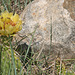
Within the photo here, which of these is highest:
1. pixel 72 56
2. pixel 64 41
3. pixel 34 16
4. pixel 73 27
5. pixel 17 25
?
pixel 17 25

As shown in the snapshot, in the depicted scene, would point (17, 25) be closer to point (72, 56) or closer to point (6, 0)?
point (72, 56)

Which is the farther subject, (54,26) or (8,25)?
(54,26)

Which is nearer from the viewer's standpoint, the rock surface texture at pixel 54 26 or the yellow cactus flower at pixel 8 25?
the yellow cactus flower at pixel 8 25

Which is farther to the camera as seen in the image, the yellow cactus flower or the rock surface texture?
the rock surface texture

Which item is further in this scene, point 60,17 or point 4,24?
point 60,17

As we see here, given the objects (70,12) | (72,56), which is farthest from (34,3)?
(72,56)

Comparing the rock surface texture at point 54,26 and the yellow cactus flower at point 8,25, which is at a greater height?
the yellow cactus flower at point 8,25

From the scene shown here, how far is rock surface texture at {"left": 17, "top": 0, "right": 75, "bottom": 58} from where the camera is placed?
1.44m

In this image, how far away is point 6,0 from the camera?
2457 millimetres

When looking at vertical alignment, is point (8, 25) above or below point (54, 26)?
above

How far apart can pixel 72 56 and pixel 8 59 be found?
0.74 meters

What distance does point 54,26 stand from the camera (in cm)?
146

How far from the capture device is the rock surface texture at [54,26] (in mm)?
1443

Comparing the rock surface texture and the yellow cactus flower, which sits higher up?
the yellow cactus flower
